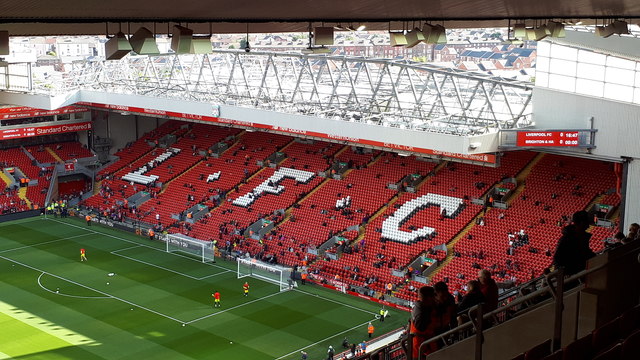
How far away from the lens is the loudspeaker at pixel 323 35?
1455cm

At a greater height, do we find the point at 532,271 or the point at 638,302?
the point at 638,302

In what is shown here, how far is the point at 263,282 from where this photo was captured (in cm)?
3659

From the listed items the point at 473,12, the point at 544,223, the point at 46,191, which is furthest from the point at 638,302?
the point at 46,191

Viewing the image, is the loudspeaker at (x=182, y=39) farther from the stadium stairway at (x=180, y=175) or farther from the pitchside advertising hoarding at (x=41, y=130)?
the pitchside advertising hoarding at (x=41, y=130)

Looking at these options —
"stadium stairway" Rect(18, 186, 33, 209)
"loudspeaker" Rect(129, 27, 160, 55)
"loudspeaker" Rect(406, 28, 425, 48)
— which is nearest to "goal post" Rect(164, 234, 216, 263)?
"stadium stairway" Rect(18, 186, 33, 209)

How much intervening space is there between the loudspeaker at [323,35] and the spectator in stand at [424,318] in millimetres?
6421

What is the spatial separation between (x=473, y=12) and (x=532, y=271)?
1947 centimetres

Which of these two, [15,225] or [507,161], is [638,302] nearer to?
[507,161]

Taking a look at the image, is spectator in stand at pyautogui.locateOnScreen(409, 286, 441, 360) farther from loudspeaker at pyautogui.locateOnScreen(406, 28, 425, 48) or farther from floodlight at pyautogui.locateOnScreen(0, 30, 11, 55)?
loudspeaker at pyautogui.locateOnScreen(406, 28, 425, 48)

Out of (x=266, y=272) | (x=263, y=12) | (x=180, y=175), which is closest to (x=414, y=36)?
(x=263, y=12)

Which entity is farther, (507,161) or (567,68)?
(507,161)

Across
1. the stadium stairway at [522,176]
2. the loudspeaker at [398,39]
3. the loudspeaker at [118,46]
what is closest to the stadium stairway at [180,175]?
the stadium stairway at [522,176]

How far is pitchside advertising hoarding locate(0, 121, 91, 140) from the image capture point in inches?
2037

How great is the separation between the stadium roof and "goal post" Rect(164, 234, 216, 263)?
2461 centimetres
